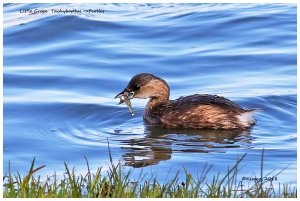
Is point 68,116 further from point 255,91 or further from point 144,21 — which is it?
point 144,21

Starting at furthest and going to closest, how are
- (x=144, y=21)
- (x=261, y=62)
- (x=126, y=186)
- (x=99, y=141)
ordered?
(x=144, y=21) < (x=261, y=62) < (x=99, y=141) < (x=126, y=186)

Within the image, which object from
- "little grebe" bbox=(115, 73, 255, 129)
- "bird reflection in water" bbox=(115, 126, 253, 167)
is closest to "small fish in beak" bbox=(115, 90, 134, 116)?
"little grebe" bbox=(115, 73, 255, 129)

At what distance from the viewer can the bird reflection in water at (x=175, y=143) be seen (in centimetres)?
988

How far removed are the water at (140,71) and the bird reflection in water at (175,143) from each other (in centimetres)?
1

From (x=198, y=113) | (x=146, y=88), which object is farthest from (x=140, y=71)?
(x=198, y=113)

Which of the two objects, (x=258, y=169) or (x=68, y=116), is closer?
(x=258, y=169)

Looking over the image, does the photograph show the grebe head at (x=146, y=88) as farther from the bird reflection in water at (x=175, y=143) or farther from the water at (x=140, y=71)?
the bird reflection in water at (x=175, y=143)

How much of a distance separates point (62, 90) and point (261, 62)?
156 inches

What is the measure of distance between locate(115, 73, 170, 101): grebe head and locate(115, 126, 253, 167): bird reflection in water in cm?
73

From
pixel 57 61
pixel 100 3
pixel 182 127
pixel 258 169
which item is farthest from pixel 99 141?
pixel 100 3

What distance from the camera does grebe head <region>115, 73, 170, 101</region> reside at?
12367 millimetres

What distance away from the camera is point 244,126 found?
1156 centimetres

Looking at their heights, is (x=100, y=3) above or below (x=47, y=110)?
above

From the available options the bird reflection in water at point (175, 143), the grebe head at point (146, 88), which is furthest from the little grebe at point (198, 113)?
the bird reflection in water at point (175, 143)
